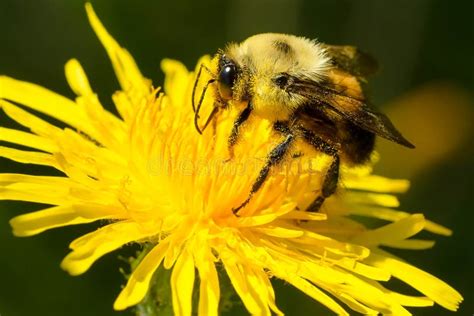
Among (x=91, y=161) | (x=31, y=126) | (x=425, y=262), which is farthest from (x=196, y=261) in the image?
(x=425, y=262)

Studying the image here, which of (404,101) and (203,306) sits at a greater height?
(404,101)

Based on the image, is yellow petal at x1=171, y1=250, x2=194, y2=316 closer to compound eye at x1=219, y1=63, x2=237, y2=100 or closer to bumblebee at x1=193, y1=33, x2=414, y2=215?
bumblebee at x1=193, y1=33, x2=414, y2=215

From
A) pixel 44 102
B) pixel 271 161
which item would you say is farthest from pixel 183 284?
pixel 44 102

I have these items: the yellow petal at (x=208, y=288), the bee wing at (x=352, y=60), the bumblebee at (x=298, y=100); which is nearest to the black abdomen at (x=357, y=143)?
the bumblebee at (x=298, y=100)

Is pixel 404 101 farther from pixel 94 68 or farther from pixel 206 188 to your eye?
pixel 206 188

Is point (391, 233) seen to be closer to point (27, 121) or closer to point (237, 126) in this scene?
point (237, 126)

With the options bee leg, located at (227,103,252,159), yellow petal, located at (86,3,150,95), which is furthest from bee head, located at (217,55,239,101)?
yellow petal, located at (86,3,150,95)
